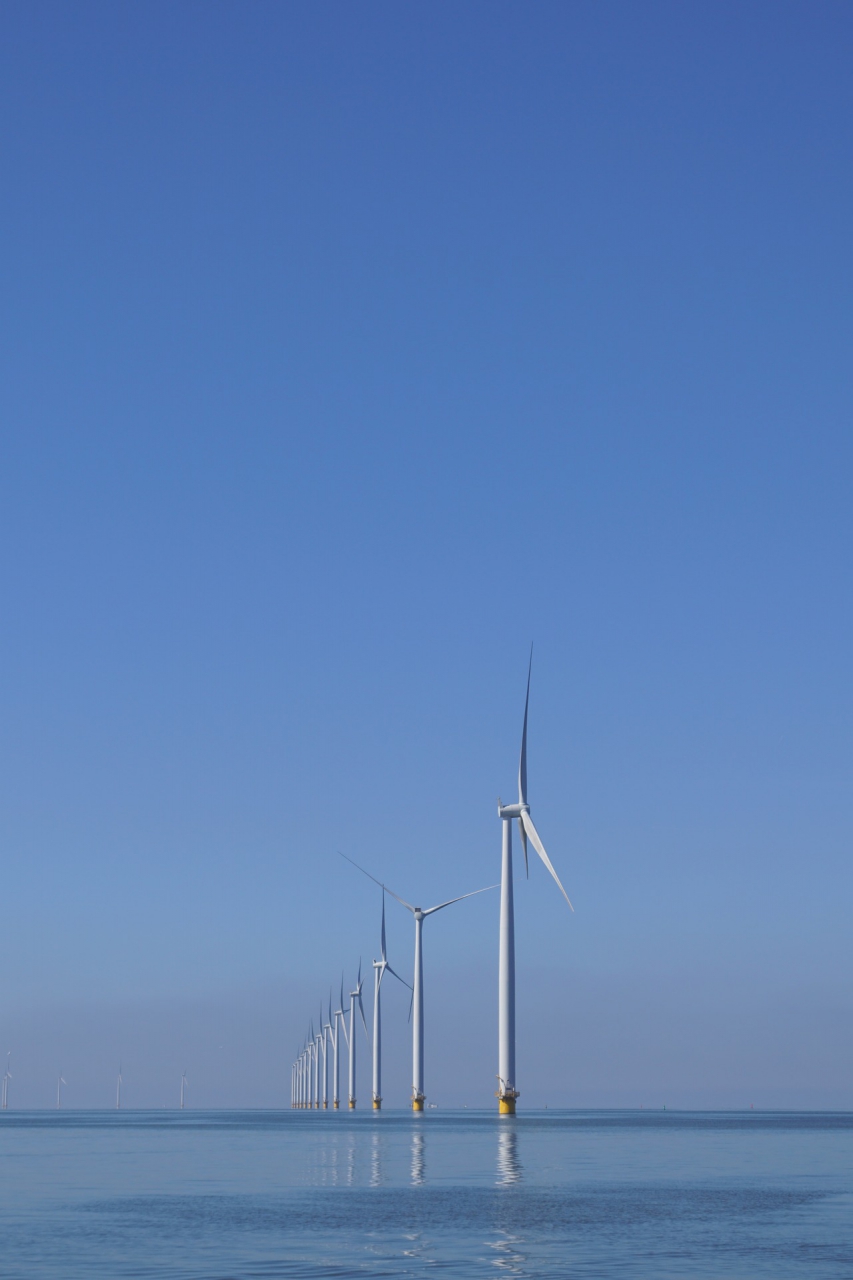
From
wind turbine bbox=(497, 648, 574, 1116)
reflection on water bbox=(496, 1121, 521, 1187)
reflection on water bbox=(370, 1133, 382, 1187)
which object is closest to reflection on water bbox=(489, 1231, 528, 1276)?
reflection on water bbox=(496, 1121, 521, 1187)

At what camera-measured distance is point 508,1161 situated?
6981 centimetres

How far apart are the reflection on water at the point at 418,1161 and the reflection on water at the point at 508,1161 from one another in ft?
9.69

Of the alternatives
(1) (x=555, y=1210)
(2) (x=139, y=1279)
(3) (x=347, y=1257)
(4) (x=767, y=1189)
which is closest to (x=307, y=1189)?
(1) (x=555, y=1210)

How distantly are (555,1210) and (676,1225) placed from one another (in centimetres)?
490

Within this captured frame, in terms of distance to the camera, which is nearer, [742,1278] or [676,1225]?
[742,1278]

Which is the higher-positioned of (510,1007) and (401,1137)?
(510,1007)

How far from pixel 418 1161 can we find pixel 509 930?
3965 centimetres

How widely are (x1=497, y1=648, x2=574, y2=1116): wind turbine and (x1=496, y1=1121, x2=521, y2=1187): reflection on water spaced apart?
577 cm

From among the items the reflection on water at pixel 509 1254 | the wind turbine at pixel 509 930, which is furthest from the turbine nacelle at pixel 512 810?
the reflection on water at pixel 509 1254

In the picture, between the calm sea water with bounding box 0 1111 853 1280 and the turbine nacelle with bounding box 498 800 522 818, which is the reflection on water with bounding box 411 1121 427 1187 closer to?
the calm sea water with bounding box 0 1111 853 1280

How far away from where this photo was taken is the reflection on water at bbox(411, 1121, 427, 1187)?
186ft

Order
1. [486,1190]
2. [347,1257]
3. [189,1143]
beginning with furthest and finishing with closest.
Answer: [189,1143] → [486,1190] → [347,1257]

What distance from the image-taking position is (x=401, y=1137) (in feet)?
357

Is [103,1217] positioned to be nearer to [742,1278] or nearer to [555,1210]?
[555,1210]
